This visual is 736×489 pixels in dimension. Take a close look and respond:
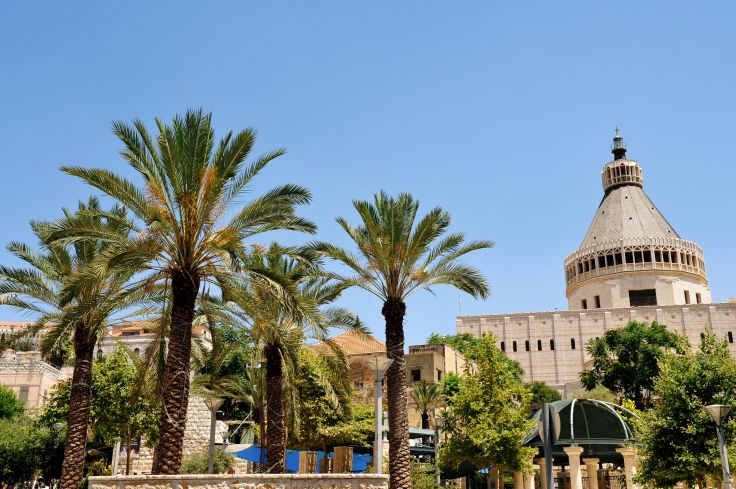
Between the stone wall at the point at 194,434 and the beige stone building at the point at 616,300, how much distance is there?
39.8 metres

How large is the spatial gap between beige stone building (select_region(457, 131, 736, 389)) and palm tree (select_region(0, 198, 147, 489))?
60195mm

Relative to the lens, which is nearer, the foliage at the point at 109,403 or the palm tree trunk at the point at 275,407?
the palm tree trunk at the point at 275,407

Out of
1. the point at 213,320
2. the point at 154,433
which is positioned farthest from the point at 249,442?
the point at 213,320

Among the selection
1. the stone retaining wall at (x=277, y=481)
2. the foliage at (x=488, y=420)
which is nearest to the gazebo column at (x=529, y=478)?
the foliage at (x=488, y=420)

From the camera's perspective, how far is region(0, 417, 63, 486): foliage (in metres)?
30.1

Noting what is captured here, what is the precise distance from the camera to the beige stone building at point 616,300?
7412cm

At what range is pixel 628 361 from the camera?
5816 cm

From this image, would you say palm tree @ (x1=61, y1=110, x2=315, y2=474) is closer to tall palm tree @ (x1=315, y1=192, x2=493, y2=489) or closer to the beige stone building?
tall palm tree @ (x1=315, y1=192, x2=493, y2=489)

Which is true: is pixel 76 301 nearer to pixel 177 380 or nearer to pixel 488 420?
pixel 177 380

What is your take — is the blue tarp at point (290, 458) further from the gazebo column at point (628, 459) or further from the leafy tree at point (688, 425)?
the leafy tree at point (688, 425)

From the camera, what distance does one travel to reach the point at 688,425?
60.1ft

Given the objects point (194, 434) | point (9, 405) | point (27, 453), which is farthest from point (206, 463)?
point (9, 405)


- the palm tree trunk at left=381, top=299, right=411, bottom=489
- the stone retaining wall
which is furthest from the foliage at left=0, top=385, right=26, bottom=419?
the stone retaining wall

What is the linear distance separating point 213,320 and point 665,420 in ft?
40.6
